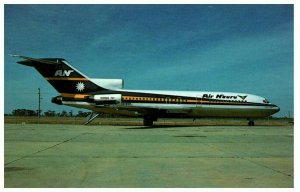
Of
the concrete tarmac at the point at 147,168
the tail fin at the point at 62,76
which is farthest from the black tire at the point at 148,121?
the concrete tarmac at the point at 147,168

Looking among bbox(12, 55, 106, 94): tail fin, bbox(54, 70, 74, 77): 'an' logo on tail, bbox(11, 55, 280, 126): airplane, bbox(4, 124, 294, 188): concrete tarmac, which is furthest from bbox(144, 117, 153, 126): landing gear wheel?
bbox(4, 124, 294, 188): concrete tarmac

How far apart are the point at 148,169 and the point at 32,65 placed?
26595 millimetres

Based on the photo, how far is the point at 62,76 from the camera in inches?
1321

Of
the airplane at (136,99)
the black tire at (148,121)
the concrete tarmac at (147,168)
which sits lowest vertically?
the concrete tarmac at (147,168)

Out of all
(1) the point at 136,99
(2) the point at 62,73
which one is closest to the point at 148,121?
(1) the point at 136,99

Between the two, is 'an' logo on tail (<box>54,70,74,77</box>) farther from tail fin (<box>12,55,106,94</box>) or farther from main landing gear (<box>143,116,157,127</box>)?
main landing gear (<box>143,116,157,127</box>)

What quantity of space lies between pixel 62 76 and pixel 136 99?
7.50 metres

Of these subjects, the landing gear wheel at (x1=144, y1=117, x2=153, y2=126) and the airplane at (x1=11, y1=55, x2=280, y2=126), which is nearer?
the airplane at (x1=11, y1=55, x2=280, y2=126)

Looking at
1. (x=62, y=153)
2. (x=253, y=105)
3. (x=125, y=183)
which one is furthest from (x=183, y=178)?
(x=253, y=105)

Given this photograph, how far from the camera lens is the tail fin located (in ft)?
109

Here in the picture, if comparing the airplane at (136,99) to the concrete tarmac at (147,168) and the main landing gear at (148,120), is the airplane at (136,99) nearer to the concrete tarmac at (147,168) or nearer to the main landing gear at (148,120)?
the main landing gear at (148,120)

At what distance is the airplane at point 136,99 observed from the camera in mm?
33625

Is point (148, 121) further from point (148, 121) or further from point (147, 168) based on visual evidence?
point (147, 168)
